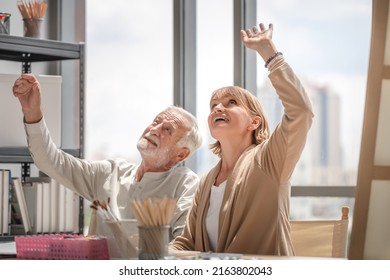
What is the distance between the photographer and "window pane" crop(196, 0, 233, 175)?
13.1 feet

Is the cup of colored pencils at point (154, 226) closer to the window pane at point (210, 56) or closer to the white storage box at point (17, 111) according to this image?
the white storage box at point (17, 111)

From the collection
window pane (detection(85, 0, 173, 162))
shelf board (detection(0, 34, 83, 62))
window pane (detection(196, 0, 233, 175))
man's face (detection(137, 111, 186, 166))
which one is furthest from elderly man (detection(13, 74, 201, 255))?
window pane (detection(85, 0, 173, 162))

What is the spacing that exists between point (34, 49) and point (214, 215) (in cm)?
141

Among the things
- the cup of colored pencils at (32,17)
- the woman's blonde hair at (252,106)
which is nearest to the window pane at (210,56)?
the cup of colored pencils at (32,17)

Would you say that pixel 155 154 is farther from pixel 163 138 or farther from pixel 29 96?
pixel 29 96

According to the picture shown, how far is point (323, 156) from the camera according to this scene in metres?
3.70

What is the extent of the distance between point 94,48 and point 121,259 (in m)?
2.21

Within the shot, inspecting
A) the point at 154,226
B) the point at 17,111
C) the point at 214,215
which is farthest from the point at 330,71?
the point at 154,226

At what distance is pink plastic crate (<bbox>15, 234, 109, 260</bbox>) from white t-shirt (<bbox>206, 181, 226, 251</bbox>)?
2.14 feet

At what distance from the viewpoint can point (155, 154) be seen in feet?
11.3

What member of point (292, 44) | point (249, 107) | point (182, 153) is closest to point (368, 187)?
point (249, 107)

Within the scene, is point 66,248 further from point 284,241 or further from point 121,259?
point 284,241

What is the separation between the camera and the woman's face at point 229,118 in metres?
2.86

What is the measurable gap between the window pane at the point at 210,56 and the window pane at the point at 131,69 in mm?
168
